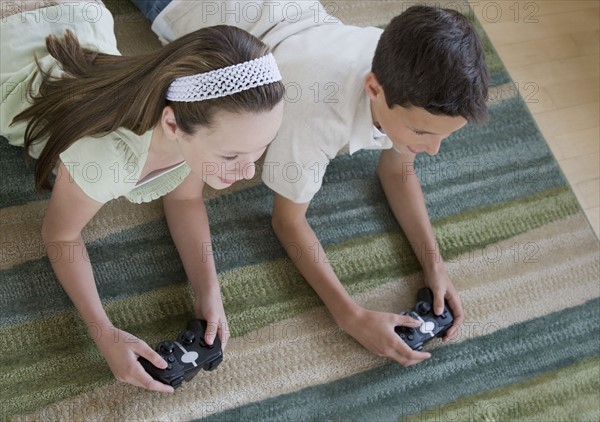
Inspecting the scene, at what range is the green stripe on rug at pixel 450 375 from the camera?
120 centimetres

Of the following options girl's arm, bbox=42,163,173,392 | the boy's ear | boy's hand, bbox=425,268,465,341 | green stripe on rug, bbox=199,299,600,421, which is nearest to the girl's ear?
girl's arm, bbox=42,163,173,392

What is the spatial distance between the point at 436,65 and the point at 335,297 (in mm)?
436

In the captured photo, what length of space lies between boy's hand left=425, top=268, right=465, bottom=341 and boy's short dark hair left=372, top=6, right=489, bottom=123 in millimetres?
362

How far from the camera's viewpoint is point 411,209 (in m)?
1.38

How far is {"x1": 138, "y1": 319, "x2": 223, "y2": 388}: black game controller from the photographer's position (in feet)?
3.63

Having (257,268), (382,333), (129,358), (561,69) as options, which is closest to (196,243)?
(257,268)

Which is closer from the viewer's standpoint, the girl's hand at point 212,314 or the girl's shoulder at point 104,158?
the girl's shoulder at point 104,158

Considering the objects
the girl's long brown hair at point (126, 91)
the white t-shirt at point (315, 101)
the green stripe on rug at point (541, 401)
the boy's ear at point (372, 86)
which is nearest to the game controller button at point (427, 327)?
the green stripe on rug at point (541, 401)

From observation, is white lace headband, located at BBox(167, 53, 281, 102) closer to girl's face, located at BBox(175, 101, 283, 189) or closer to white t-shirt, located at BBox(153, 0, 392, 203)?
girl's face, located at BBox(175, 101, 283, 189)

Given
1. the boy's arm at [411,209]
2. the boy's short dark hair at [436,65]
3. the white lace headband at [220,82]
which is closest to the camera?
the white lace headband at [220,82]

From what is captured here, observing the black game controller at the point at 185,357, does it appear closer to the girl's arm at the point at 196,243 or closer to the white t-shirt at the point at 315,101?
the girl's arm at the point at 196,243

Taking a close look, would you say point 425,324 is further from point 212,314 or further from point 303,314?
point 212,314

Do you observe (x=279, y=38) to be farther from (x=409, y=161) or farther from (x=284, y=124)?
(x=409, y=161)

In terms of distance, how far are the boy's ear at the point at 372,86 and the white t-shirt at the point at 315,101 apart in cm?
5
